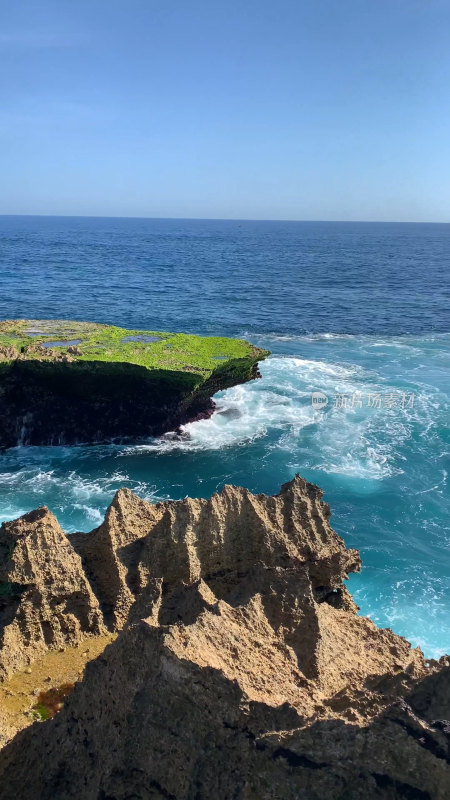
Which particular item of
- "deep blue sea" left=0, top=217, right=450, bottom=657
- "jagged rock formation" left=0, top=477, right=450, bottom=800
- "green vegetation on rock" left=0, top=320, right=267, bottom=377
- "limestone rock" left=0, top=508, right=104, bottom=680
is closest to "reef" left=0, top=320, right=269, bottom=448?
"green vegetation on rock" left=0, top=320, right=267, bottom=377

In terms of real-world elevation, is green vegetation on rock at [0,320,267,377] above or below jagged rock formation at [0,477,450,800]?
above

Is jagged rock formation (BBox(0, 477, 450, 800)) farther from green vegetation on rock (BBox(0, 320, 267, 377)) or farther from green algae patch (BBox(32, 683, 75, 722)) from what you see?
green vegetation on rock (BBox(0, 320, 267, 377))

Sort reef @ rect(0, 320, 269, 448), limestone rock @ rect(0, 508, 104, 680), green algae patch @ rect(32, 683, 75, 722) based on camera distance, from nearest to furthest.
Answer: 1. green algae patch @ rect(32, 683, 75, 722)
2. limestone rock @ rect(0, 508, 104, 680)
3. reef @ rect(0, 320, 269, 448)

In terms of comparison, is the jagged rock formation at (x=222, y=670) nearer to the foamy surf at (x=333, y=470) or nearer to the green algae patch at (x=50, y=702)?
the green algae patch at (x=50, y=702)

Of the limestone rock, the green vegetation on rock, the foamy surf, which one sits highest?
the green vegetation on rock

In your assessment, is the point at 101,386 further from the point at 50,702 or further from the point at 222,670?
the point at 222,670

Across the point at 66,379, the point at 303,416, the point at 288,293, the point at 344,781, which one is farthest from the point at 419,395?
the point at 288,293
